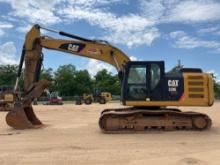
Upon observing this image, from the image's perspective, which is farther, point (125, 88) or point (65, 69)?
point (65, 69)

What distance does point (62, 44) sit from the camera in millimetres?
17984

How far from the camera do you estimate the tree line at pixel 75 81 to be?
104125 millimetres

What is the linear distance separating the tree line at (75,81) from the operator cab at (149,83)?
85027 mm

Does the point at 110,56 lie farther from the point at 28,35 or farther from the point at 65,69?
the point at 65,69

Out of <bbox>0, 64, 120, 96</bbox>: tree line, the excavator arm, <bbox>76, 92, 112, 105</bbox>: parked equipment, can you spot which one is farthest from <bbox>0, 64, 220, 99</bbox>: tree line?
the excavator arm

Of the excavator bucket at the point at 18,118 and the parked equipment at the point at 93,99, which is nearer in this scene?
the excavator bucket at the point at 18,118

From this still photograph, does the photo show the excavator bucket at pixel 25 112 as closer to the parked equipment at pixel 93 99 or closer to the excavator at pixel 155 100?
the excavator at pixel 155 100

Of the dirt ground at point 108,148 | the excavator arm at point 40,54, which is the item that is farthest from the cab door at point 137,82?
the dirt ground at point 108,148

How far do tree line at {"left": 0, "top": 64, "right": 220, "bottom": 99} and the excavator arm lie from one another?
8310cm

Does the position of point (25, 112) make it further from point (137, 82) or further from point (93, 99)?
point (93, 99)

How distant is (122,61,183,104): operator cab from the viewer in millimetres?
15695

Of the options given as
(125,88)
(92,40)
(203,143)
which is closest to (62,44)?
(92,40)

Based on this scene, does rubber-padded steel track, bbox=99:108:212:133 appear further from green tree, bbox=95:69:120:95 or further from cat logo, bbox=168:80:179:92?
green tree, bbox=95:69:120:95

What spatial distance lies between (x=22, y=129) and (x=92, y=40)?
4.75 m
